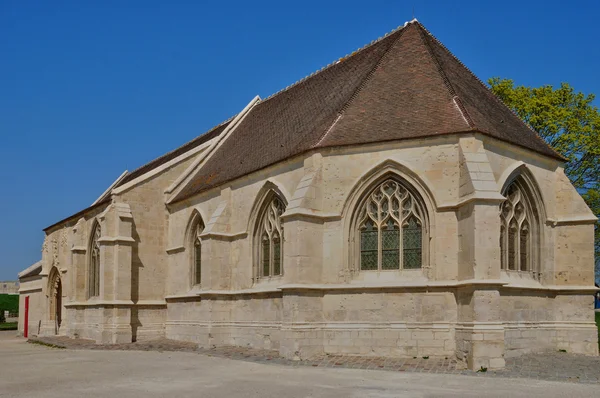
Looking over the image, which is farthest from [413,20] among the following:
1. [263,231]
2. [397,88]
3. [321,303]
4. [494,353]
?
[494,353]

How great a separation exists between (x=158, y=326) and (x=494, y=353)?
14.5m

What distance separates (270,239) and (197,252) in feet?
17.1

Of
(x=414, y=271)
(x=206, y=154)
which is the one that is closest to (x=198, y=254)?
(x=206, y=154)

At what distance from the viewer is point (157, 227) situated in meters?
26.2

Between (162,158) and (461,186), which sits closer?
(461,186)

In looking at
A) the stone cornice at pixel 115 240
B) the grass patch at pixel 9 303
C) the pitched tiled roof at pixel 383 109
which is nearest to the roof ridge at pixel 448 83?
the pitched tiled roof at pixel 383 109

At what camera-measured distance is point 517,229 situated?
58.7ft

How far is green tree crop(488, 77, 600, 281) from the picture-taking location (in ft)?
88.3

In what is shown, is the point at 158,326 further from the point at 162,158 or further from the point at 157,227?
the point at 162,158

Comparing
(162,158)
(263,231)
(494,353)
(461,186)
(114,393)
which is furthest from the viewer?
(162,158)

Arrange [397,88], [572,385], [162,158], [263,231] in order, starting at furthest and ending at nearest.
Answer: [162,158], [263,231], [397,88], [572,385]

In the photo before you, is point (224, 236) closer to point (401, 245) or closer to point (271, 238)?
point (271, 238)

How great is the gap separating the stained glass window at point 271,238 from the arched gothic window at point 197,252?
4184 millimetres

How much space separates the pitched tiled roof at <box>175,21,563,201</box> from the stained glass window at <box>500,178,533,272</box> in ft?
4.52
